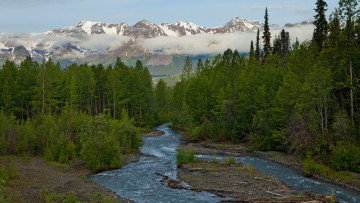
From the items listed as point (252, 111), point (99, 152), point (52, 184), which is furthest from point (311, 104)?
point (52, 184)

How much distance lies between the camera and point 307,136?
38.8 metres

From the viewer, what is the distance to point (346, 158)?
33.6 meters

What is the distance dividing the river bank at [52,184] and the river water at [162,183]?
186cm

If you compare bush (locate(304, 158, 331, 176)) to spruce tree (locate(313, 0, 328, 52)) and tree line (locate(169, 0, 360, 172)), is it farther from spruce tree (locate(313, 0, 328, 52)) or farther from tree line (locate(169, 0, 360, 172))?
spruce tree (locate(313, 0, 328, 52))

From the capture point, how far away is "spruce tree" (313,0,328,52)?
55688 millimetres

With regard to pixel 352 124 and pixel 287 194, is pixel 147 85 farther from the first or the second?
pixel 287 194

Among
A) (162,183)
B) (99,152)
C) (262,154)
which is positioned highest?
(99,152)

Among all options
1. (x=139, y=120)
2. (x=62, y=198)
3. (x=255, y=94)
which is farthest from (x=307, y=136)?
(x=139, y=120)

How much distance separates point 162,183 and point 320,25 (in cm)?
4333

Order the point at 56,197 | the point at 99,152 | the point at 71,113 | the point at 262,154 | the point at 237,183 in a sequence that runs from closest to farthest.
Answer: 1. the point at 56,197
2. the point at 237,183
3. the point at 99,152
4. the point at 71,113
5. the point at 262,154

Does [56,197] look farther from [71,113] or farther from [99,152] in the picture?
[71,113]

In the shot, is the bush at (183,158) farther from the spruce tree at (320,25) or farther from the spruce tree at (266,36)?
the spruce tree at (266,36)

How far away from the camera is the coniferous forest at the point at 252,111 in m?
37.6

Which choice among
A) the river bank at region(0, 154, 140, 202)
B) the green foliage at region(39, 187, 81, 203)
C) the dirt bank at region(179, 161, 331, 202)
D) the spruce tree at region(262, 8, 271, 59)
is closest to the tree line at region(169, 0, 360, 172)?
the dirt bank at region(179, 161, 331, 202)
